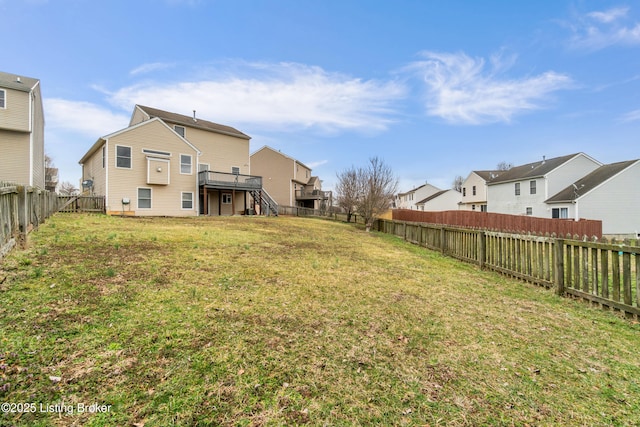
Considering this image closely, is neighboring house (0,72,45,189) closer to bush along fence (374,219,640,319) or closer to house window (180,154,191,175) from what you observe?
house window (180,154,191,175)

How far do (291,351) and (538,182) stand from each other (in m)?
33.1

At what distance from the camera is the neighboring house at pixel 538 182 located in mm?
26109

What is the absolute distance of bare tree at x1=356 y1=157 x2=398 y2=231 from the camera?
73.1ft

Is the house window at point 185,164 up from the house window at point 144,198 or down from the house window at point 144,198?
up

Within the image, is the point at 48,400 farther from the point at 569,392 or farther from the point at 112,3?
the point at 112,3

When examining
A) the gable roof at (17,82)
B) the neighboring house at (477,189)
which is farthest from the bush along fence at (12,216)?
the neighboring house at (477,189)

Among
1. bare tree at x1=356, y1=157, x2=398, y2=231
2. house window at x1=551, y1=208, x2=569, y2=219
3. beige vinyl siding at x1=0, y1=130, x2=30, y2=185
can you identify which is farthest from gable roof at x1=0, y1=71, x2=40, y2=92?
house window at x1=551, y1=208, x2=569, y2=219

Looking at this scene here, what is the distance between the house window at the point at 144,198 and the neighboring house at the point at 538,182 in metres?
34.7

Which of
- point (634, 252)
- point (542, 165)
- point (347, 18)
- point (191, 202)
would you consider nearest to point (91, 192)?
point (191, 202)

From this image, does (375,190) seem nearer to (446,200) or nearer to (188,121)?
(188,121)

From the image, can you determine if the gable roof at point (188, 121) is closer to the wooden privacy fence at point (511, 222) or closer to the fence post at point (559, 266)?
the wooden privacy fence at point (511, 222)

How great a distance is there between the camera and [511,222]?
67.6ft

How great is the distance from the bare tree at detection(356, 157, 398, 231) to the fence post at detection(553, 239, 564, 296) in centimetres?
1620

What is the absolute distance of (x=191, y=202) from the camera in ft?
70.4
